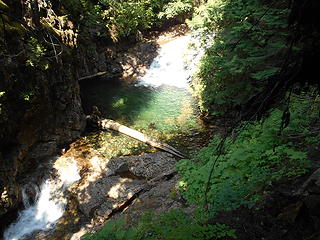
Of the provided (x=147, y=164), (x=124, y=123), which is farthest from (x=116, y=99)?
(x=147, y=164)

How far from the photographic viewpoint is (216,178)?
17.5ft

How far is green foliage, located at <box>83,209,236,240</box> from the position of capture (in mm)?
3600

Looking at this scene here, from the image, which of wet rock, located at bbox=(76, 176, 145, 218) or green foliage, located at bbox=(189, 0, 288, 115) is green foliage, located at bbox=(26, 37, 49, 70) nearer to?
wet rock, located at bbox=(76, 176, 145, 218)

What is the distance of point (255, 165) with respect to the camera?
198 inches

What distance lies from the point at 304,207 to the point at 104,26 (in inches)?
776

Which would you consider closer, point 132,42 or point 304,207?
point 304,207

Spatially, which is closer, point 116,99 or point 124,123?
point 124,123

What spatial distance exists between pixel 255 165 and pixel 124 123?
887 centimetres

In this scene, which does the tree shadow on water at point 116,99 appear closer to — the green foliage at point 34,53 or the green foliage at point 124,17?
the green foliage at point 124,17

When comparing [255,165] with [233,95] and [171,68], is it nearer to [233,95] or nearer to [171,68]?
[233,95]

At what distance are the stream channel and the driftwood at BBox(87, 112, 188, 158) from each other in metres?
0.29

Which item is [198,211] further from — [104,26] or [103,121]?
[104,26]

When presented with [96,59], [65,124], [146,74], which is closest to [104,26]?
[96,59]

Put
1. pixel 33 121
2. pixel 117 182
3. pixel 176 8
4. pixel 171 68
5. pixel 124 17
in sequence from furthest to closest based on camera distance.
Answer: pixel 176 8 < pixel 124 17 < pixel 171 68 < pixel 33 121 < pixel 117 182
